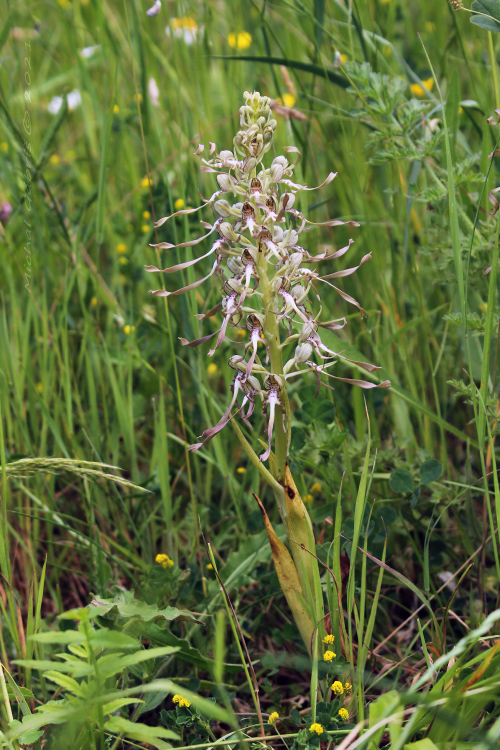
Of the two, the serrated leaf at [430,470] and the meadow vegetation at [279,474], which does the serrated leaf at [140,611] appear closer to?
the meadow vegetation at [279,474]

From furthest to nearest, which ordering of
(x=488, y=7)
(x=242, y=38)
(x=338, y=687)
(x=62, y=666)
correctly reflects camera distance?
(x=242, y=38) < (x=488, y=7) < (x=338, y=687) < (x=62, y=666)

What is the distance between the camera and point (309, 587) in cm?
131

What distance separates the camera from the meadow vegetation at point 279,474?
1.24m

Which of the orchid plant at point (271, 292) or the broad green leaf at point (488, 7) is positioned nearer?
the orchid plant at point (271, 292)

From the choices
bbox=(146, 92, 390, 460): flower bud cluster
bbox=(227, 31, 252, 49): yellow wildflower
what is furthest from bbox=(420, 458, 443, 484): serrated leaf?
bbox=(227, 31, 252, 49): yellow wildflower

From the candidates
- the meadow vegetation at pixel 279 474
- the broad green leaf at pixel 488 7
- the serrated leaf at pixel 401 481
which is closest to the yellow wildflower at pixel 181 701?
the meadow vegetation at pixel 279 474

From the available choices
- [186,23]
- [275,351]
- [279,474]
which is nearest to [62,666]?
[279,474]

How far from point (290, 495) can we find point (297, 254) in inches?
20.1

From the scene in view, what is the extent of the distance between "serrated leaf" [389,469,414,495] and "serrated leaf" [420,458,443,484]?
1.4 inches

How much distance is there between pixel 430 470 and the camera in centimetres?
157

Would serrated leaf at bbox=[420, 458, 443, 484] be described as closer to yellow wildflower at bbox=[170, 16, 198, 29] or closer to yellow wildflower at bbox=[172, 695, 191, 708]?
yellow wildflower at bbox=[172, 695, 191, 708]

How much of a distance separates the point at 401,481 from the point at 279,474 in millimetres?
432

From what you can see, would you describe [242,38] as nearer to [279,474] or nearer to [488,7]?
[488,7]

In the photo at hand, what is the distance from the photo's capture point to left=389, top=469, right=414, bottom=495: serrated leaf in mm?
1580
